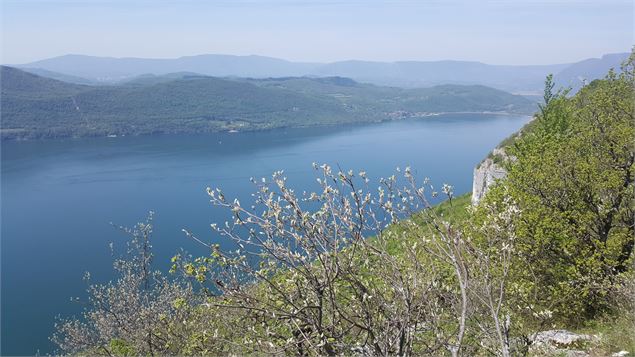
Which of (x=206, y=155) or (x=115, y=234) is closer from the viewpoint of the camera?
(x=115, y=234)

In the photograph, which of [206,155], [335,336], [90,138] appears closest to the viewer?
[335,336]

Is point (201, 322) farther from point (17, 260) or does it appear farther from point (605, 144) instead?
point (17, 260)

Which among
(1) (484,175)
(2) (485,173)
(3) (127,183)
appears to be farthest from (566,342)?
(3) (127,183)

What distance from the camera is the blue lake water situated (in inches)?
1977

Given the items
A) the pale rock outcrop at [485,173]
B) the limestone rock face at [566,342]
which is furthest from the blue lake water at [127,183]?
the limestone rock face at [566,342]

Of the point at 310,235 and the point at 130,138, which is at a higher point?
the point at 310,235

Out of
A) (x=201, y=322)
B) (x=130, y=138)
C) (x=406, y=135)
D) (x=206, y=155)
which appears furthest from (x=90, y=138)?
(x=201, y=322)

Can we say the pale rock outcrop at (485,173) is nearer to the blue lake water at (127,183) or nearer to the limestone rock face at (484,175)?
the limestone rock face at (484,175)

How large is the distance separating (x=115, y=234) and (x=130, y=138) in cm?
10795

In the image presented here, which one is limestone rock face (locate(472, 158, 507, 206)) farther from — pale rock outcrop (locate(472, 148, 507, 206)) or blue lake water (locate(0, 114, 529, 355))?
blue lake water (locate(0, 114, 529, 355))

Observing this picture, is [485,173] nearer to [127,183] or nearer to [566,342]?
[566,342]

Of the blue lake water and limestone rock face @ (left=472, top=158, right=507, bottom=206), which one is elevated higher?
limestone rock face @ (left=472, top=158, right=507, bottom=206)

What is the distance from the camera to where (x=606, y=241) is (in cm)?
1150

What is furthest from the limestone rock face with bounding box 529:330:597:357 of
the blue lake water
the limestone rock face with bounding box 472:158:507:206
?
the blue lake water
